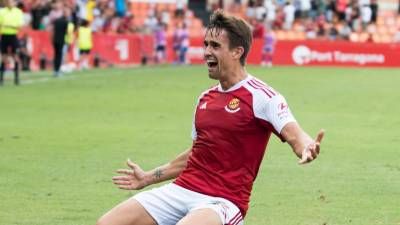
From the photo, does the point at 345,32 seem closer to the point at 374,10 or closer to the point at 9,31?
the point at 374,10

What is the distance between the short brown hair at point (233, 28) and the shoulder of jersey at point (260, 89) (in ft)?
0.60

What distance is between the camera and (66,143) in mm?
17656

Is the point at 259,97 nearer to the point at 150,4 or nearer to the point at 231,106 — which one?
the point at 231,106

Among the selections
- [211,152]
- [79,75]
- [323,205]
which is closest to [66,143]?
[323,205]

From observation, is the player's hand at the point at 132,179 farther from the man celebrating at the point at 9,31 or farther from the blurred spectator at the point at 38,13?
the blurred spectator at the point at 38,13

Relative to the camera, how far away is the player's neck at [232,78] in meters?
7.55

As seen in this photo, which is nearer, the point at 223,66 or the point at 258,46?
the point at 223,66

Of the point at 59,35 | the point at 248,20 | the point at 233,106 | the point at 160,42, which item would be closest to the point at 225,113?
the point at 233,106

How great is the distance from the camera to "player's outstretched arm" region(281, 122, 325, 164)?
6.72 metres

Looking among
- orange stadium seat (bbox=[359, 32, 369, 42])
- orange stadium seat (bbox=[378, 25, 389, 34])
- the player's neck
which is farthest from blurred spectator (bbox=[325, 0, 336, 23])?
the player's neck

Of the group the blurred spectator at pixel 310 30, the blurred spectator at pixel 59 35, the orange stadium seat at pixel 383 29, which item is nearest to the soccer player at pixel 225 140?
the blurred spectator at pixel 59 35

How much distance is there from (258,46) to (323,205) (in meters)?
36.5

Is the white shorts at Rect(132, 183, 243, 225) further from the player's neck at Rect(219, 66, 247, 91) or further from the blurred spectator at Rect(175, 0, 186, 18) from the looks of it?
the blurred spectator at Rect(175, 0, 186, 18)

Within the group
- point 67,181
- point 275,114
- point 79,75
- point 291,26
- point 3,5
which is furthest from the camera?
point 291,26
